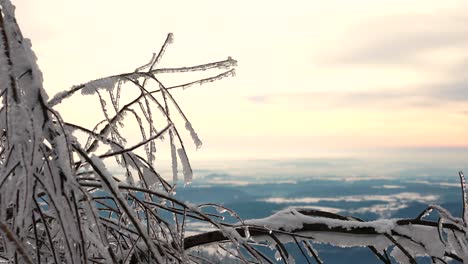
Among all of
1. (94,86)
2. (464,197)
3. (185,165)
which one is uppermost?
(94,86)

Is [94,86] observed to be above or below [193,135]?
above

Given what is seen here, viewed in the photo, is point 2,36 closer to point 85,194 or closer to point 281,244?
point 85,194

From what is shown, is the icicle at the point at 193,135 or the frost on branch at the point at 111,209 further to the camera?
the icicle at the point at 193,135

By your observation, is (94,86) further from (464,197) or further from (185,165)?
(464,197)

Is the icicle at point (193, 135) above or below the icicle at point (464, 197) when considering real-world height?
above

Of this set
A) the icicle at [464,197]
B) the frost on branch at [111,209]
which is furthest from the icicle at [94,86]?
the icicle at [464,197]

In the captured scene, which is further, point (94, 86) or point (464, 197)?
point (464, 197)

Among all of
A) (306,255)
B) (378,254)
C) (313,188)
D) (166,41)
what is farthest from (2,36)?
(313,188)

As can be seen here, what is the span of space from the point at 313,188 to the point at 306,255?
197 m

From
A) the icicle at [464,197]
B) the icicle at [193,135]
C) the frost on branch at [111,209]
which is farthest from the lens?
the icicle at [464,197]

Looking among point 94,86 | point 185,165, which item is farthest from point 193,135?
point 94,86

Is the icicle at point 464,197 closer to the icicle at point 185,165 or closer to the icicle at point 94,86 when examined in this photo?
the icicle at point 185,165

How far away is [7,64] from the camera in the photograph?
869 millimetres

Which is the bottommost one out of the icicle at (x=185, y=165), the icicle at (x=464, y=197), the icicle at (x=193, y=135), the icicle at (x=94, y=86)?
the icicle at (x=464, y=197)
